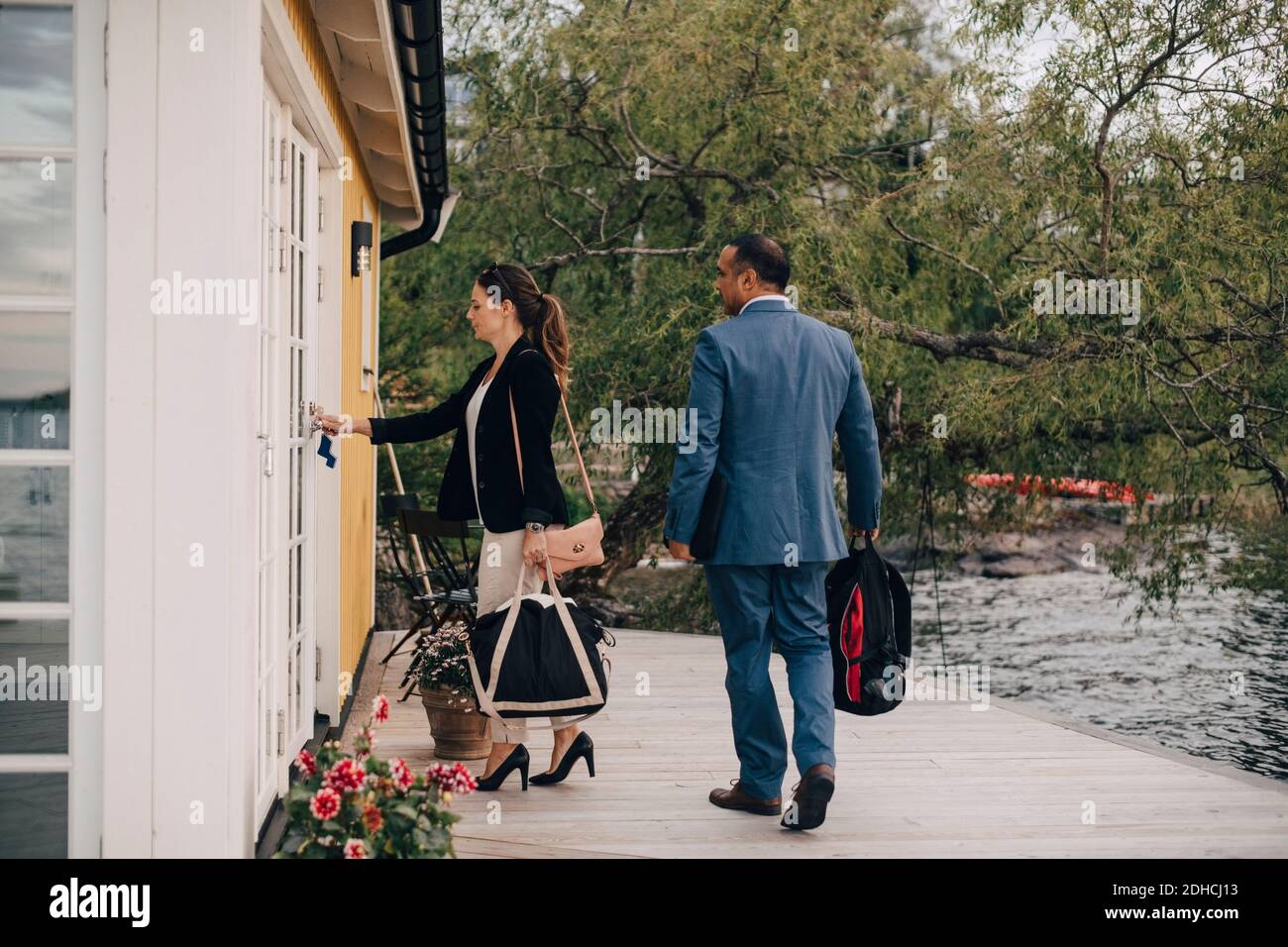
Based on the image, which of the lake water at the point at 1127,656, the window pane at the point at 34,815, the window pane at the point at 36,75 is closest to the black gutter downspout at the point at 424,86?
the window pane at the point at 36,75

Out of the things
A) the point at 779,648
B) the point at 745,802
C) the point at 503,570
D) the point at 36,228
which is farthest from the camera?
the point at 503,570

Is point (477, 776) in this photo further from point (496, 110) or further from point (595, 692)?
point (496, 110)

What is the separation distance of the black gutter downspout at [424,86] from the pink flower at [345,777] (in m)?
2.37

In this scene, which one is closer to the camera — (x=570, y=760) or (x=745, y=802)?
(x=745, y=802)

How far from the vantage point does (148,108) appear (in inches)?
104

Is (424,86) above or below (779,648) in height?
above

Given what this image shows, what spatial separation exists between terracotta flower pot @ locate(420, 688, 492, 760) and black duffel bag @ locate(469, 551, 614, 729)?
708mm

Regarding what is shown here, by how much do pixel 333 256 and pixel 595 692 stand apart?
7.35ft

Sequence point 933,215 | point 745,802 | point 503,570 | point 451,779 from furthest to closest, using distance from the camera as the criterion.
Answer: point 933,215, point 503,570, point 745,802, point 451,779

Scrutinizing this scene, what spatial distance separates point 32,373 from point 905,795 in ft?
9.71

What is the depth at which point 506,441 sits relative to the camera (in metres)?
4.15

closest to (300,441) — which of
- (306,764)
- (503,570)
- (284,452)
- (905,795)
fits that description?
(284,452)

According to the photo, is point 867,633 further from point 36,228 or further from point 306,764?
point 36,228

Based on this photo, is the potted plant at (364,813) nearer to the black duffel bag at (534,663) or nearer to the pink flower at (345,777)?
the pink flower at (345,777)
